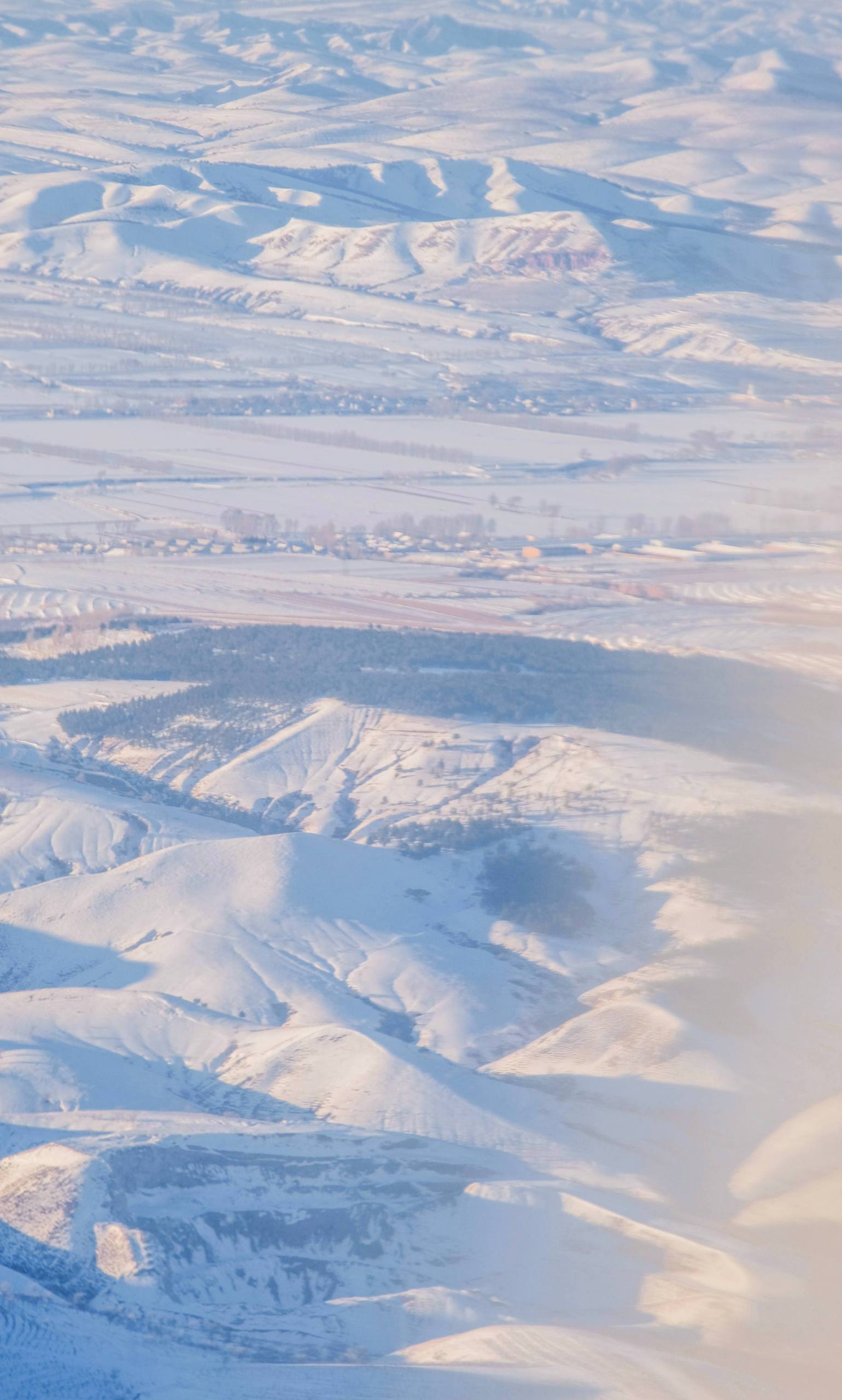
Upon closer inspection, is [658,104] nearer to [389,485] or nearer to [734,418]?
[734,418]

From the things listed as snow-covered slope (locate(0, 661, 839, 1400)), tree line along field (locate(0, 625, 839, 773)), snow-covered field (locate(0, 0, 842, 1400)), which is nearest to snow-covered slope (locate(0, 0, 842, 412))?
snow-covered field (locate(0, 0, 842, 1400))

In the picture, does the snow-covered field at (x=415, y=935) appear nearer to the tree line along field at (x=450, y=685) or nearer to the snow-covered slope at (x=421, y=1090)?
the snow-covered slope at (x=421, y=1090)

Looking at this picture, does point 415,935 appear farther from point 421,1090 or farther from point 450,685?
point 450,685

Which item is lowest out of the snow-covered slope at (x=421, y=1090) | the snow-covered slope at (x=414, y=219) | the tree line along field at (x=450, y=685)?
the snow-covered slope at (x=414, y=219)

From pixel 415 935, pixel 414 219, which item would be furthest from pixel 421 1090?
pixel 414 219

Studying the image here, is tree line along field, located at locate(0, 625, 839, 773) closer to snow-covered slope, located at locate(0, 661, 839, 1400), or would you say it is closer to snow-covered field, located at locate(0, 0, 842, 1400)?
snow-covered field, located at locate(0, 0, 842, 1400)

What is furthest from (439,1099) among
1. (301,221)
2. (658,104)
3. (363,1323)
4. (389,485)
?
(658,104)

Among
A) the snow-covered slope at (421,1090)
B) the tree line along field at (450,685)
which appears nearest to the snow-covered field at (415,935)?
the snow-covered slope at (421,1090)
